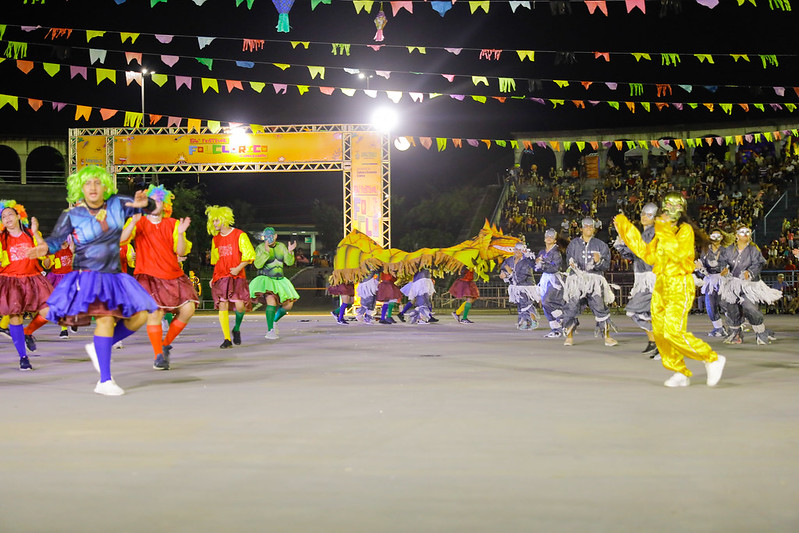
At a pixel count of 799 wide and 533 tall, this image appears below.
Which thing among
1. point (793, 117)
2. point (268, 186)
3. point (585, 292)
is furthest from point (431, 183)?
point (585, 292)

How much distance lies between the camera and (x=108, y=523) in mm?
3758

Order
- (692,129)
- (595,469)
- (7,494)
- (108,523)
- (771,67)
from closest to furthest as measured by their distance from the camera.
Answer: (108,523)
(7,494)
(595,469)
(771,67)
(692,129)

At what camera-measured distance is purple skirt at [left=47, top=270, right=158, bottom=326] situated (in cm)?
795

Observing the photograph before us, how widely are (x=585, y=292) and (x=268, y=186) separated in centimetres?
3776

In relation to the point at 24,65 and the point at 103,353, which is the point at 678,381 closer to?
the point at 103,353

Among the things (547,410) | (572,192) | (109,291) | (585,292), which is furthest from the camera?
(572,192)

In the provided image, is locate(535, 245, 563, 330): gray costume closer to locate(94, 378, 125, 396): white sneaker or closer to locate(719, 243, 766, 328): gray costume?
locate(719, 243, 766, 328): gray costume

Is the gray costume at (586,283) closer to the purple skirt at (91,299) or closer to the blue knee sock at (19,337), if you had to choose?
the purple skirt at (91,299)

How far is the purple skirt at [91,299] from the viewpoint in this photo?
26.1ft

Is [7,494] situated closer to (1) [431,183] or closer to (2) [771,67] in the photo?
(2) [771,67]

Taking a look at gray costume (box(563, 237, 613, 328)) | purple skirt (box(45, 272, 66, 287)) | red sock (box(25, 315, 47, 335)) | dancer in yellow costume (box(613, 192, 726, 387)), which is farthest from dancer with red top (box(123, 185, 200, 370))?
purple skirt (box(45, 272, 66, 287))

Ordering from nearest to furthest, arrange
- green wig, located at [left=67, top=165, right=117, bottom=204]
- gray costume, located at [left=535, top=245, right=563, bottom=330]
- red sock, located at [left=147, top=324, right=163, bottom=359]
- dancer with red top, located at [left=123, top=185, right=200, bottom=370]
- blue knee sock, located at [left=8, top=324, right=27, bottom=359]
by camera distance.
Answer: green wig, located at [left=67, top=165, right=117, bottom=204]
red sock, located at [left=147, top=324, right=163, bottom=359]
blue knee sock, located at [left=8, top=324, right=27, bottom=359]
dancer with red top, located at [left=123, top=185, right=200, bottom=370]
gray costume, located at [left=535, top=245, right=563, bottom=330]

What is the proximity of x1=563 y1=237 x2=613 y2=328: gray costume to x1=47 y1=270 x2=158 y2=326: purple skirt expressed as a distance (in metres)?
6.99

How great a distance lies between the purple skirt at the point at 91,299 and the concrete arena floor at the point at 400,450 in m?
0.68
